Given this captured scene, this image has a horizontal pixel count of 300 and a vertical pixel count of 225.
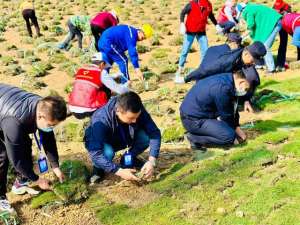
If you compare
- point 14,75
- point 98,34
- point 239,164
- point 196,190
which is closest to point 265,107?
point 239,164

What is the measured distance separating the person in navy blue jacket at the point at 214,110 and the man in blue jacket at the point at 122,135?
3.61ft

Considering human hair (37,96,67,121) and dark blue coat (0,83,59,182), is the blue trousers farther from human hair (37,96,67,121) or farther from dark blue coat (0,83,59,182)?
human hair (37,96,67,121)

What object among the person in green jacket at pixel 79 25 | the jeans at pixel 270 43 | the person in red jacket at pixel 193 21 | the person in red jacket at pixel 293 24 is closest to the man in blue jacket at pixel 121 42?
the person in red jacket at pixel 193 21

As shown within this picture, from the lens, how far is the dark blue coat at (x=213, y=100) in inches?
265

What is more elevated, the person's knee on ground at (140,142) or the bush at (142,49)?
the person's knee on ground at (140,142)

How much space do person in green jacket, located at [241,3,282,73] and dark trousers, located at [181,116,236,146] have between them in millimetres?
4513

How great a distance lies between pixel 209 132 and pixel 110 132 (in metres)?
1.84

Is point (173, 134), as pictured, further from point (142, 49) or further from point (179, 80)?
point (142, 49)

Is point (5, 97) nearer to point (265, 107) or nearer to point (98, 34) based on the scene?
point (265, 107)

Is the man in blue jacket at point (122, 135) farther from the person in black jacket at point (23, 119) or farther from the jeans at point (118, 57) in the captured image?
the jeans at point (118, 57)

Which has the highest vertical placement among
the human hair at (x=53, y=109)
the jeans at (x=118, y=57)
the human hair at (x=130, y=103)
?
the human hair at (x=53, y=109)

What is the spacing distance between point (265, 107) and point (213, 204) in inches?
151

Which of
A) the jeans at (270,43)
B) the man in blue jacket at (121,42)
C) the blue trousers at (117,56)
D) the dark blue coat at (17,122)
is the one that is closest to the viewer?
the dark blue coat at (17,122)

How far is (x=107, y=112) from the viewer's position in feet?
19.4
